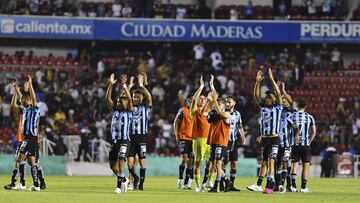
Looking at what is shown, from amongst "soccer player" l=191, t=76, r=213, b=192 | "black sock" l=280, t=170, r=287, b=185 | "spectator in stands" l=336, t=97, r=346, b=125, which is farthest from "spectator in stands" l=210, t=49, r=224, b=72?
"black sock" l=280, t=170, r=287, b=185

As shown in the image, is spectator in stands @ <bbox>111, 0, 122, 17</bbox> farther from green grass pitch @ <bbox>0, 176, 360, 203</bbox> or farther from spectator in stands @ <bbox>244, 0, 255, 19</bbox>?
green grass pitch @ <bbox>0, 176, 360, 203</bbox>

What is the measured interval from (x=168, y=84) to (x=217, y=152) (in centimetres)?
2488

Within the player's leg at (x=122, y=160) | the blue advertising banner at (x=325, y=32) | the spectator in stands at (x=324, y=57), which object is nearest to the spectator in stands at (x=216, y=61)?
the blue advertising banner at (x=325, y=32)

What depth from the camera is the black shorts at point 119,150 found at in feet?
82.3

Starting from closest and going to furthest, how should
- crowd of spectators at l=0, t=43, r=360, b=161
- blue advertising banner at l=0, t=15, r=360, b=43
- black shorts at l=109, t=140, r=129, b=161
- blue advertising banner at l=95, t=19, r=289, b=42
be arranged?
black shorts at l=109, t=140, r=129, b=161 < crowd of spectators at l=0, t=43, r=360, b=161 < blue advertising banner at l=0, t=15, r=360, b=43 < blue advertising banner at l=95, t=19, r=289, b=42

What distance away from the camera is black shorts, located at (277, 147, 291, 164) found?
1065 inches

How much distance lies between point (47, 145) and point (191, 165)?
1644cm

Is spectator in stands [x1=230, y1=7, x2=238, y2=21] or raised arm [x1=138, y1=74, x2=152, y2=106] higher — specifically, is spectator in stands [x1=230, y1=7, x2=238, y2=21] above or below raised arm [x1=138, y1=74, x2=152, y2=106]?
above

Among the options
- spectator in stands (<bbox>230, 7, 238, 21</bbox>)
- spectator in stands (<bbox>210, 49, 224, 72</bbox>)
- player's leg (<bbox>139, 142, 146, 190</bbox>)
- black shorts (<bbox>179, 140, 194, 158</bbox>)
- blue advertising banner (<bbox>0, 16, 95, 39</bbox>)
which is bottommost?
player's leg (<bbox>139, 142, 146, 190</bbox>)

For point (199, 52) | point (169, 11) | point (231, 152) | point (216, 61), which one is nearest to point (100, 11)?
point (169, 11)

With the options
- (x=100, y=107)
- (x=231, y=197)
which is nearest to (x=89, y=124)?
(x=100, y=107)

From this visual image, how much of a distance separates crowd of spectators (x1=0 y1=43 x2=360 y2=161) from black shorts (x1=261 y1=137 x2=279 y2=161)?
18.6 metres

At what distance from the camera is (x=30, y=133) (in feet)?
84.5

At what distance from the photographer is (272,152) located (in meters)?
26.4
